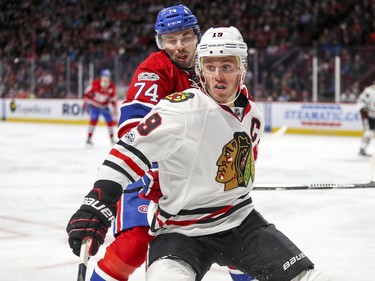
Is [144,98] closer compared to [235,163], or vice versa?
[235,163]

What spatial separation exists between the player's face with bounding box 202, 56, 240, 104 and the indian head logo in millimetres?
132

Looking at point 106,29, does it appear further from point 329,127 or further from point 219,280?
point 219,280

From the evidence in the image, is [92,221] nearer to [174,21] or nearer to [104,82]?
[174,21]

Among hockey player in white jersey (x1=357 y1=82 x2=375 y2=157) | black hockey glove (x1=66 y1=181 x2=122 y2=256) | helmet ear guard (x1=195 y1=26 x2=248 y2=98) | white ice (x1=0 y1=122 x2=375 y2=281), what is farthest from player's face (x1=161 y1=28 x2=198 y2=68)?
hockey player in white jersey (x1=357 y1=82 x2=375 y2=157)

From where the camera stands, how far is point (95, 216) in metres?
1.85

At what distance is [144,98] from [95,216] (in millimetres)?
702

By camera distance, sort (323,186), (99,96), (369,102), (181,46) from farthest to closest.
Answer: (99,96), (369,102), (323,186), (181,46)

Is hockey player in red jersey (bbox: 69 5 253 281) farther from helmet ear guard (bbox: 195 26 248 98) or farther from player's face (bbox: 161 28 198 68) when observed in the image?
helmet ear guard (bbox: 195 26 248 98)

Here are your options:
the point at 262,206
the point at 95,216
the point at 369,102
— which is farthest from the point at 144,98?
the point at 369,102

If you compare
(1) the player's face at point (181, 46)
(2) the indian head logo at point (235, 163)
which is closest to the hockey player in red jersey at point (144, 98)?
(1) the player's face at point (181, 46)

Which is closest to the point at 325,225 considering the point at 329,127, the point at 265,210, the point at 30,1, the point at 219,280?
the point at 265,210

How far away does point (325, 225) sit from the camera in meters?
4.56

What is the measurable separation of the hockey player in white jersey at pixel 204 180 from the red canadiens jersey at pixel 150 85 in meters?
0.37

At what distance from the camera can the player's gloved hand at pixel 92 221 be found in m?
1.83
